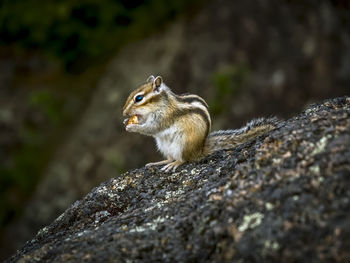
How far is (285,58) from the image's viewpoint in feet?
28.6

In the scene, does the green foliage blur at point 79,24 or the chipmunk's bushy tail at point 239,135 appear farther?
the green foliage blur at point 79,24

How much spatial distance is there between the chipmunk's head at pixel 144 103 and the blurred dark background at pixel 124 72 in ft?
12.4

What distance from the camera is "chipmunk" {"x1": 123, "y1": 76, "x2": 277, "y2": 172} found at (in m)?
4.23

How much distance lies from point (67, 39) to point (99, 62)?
951 millimetres

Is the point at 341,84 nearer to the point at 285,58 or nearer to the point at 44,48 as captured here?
the point at 285,58

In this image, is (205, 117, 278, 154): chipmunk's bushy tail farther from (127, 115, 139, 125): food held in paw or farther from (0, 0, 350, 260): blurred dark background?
(0, 0, 350, 260): blurred dark background

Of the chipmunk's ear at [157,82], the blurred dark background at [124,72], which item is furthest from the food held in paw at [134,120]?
the blurred dark background at [124,72]

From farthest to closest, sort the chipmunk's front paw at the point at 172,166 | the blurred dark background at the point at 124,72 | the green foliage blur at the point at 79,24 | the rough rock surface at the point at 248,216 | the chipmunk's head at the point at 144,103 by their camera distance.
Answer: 1. the blurred dark background at the point at 124,72
2. the green foliage blur at the point at 79,24
3. the chipmunk's head at the point at 144,103
4. the chipmunk's front paw at the point at 172,166
5. the rough rock surface at the point at 248,216

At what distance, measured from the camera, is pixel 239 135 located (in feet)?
13.6

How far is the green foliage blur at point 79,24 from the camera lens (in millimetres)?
8438

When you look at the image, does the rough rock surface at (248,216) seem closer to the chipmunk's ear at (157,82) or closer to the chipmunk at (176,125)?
the chipmunk at (176,125)

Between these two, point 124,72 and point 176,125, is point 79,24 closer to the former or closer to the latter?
point 124,72

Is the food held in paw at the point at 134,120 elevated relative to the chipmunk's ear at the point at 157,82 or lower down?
lower down

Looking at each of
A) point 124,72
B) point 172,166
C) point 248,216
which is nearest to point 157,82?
point 172,166
